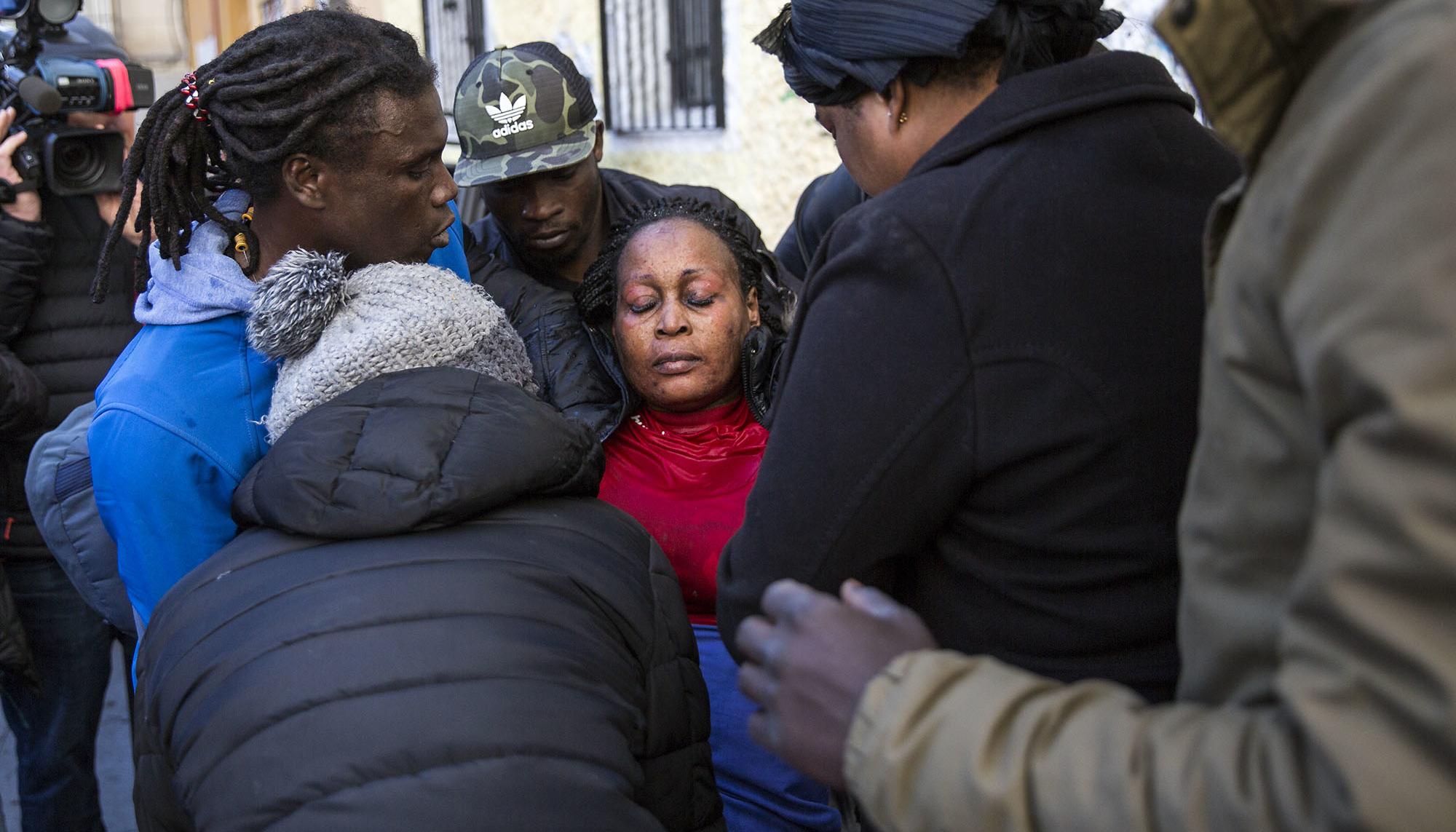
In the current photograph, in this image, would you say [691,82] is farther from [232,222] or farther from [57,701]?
[232,222]

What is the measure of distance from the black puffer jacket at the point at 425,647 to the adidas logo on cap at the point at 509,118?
1799mm

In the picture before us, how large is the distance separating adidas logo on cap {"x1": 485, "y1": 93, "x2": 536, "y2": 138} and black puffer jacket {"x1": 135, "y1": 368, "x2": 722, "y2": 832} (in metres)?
1.80

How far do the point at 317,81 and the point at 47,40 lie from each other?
2.08 m

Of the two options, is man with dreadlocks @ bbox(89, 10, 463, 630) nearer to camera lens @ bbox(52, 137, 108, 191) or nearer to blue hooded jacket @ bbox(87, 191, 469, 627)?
blue hooded jacket @ bbox(87, 191, 469, 627)

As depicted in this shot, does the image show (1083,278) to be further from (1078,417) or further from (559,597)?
(559,597)

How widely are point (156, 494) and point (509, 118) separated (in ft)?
5.63

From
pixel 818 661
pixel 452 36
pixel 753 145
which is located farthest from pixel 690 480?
pixel 452 36

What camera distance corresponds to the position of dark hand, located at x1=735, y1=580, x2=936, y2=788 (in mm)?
936

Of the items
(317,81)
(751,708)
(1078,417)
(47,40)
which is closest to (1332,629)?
(1078,417)

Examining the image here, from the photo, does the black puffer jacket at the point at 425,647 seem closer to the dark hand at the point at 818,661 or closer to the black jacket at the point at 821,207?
the dark hand at the point at 818,661

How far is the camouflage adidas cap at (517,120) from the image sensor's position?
310cm

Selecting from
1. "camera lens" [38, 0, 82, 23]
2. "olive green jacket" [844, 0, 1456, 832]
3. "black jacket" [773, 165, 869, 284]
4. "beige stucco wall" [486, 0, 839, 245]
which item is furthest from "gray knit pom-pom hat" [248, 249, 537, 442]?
"beige stucco wall" [486, 0, 839, 245]

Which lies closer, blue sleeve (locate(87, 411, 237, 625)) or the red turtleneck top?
blue sleeve (locate(87, 411, 237, 625))

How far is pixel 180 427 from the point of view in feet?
5.60
